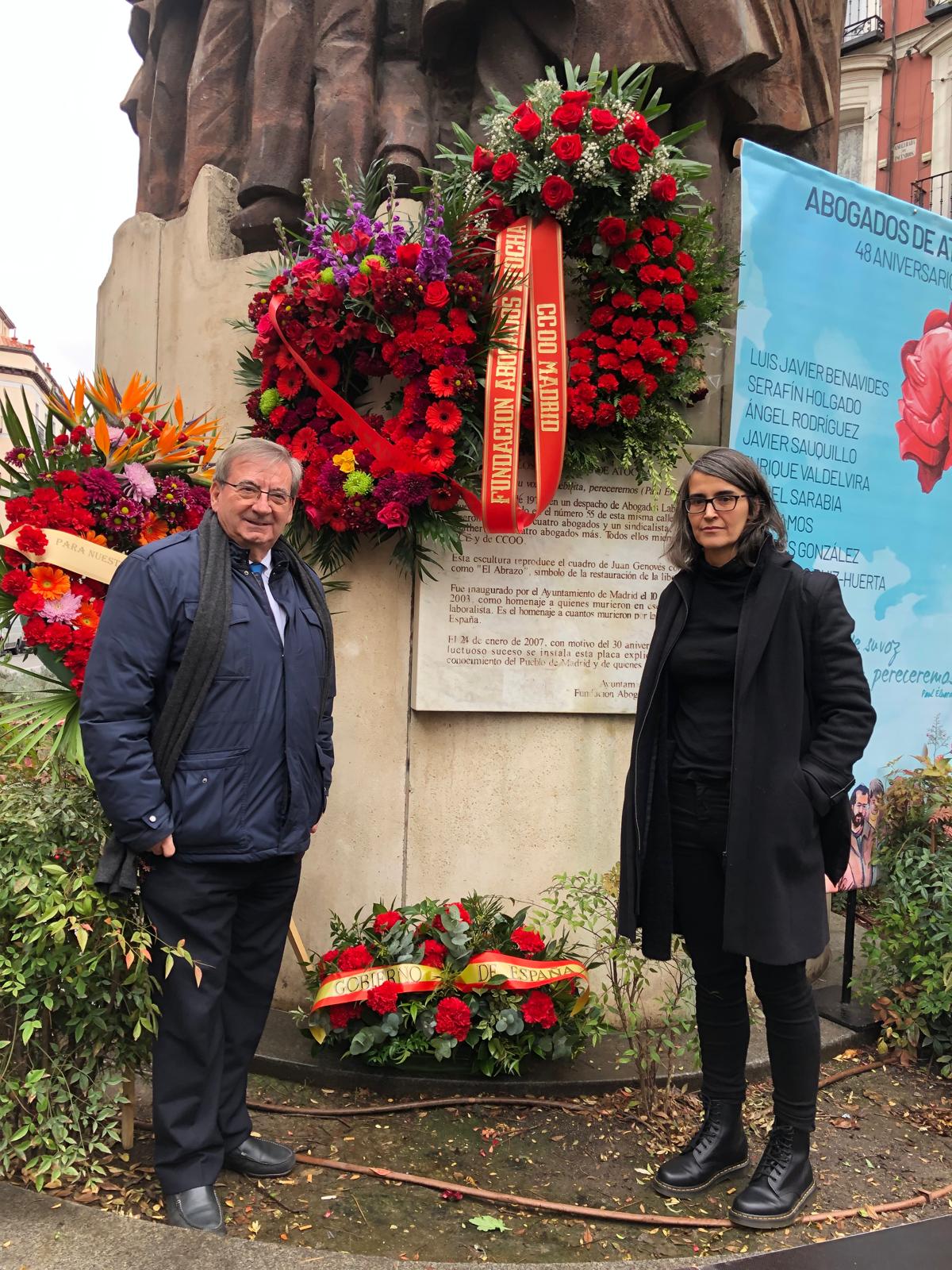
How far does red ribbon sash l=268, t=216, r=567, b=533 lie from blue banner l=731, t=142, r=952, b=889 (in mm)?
784

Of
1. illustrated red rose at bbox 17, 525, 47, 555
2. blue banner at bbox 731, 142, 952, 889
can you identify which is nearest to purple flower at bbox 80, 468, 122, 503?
illustrated red rose at bbox 17, 525, 47, 555

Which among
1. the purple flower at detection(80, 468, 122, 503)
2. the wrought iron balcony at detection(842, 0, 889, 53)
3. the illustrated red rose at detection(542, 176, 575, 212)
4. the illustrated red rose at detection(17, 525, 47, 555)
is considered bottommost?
the illustrated red rose at detection(17, 525, 47, 555)

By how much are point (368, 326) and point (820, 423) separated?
1851mm

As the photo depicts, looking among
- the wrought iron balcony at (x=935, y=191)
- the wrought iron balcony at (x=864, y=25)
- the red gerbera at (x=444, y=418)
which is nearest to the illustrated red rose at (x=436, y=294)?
the red gerbera at (x=444, y=418)

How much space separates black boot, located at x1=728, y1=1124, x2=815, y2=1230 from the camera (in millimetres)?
2648

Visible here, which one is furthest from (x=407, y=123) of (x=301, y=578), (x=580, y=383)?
(x=301, y=578)

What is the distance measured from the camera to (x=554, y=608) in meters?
3.90

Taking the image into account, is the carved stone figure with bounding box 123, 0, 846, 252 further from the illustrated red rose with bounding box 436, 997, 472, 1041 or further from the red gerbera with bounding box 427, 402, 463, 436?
the illustrated red rose with bounding box 436, 997, 472, 1041

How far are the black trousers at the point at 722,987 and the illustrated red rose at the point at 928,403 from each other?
2491mm

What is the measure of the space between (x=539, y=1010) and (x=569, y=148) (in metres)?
2.81

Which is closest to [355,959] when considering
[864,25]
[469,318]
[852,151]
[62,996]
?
[62,996]

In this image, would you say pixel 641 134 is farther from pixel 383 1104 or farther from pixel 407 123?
pixel 383 1104

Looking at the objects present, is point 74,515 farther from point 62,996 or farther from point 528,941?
point 528,941

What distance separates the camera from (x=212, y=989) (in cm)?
257
